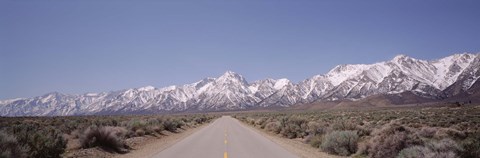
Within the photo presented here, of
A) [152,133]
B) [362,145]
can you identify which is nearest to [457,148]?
[362,145]

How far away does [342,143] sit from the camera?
19.5 m

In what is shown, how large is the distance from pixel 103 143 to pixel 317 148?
11.0 metres

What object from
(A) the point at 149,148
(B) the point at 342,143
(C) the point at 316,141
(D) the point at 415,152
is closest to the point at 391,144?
(D) the point at 415,152

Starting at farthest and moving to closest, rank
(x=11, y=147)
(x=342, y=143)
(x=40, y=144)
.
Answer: (x=342, y=143)
(x=40, y=144)
(x=11, y=147)

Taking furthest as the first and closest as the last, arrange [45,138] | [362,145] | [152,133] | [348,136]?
[152,133]
[348,136]
[362,145]
[45,138]

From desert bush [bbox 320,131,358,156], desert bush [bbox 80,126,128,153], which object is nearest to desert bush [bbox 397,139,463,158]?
desert bush [bbox 320,131,358,156]

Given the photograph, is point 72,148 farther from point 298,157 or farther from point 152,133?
point 152,133

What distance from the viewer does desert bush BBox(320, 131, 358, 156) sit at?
19266 mm

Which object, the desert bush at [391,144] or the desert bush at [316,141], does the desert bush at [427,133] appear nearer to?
the desert bush at [391,144]

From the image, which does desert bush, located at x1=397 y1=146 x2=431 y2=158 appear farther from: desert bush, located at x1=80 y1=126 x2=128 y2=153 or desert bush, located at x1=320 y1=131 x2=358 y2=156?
desert bush, located at x1=80 y1=126 x2=128 y2=153

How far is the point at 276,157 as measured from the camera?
16547 mm

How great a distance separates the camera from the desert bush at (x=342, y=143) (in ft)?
63.2

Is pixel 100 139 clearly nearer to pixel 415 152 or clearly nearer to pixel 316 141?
pixel 316 141

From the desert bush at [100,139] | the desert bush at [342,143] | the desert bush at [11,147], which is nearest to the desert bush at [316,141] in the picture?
the desert bush at [342,143]
